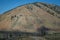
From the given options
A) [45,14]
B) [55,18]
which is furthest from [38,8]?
[55,18]

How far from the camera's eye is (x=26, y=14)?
5003 cm

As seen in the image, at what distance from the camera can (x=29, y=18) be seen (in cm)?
4844

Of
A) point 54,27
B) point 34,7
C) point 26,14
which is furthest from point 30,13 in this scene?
point 54,27

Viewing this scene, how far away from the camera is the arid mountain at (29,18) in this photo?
45.3 metres

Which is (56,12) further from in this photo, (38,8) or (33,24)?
(33,24)

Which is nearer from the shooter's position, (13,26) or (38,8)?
(13,26)

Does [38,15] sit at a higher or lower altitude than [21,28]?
higher

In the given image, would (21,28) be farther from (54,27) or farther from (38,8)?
(38,8)

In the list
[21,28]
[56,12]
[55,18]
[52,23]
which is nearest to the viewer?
[21,28]

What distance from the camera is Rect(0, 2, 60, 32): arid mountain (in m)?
45.3

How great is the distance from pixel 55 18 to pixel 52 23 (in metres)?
4.42

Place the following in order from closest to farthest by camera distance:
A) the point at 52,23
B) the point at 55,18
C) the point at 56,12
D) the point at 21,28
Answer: the point at 21,28 < the point at 52,23 < the point at 55,18 < the point at 56,12

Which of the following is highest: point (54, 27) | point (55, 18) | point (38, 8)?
point (38, 8)

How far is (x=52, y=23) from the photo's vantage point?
1879 inches
